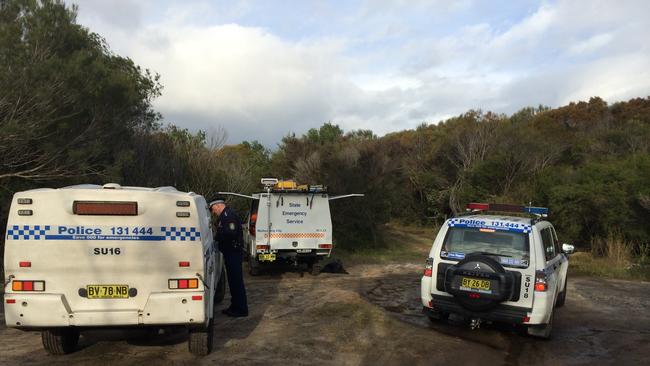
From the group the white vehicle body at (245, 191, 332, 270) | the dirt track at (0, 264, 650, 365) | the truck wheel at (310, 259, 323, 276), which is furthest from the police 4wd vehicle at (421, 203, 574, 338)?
the truck wheel at (310, 259, 323, 276)

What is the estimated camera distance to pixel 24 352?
19.8ft

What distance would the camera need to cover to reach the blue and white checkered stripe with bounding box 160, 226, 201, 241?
5449 mm

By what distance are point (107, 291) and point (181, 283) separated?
2.51ft

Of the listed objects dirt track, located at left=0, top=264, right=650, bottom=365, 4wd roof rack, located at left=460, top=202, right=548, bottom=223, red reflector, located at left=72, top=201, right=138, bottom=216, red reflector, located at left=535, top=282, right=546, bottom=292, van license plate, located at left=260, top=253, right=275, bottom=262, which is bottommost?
dirt track, located at left=0, top=264, right=650, bottom=365

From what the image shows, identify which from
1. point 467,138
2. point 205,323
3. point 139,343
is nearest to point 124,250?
point 205,323

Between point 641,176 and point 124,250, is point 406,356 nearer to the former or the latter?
point 124,250

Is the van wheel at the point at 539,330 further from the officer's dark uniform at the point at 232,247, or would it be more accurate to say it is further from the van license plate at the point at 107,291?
the van license plate at the point at 107,291

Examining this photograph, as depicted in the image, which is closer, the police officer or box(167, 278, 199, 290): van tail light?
box(167, 278, 199, 290): van tail light

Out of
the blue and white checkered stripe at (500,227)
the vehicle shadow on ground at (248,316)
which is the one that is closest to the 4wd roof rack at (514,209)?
the blue and white checkered stripe at (500,227)

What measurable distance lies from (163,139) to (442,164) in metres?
23.8

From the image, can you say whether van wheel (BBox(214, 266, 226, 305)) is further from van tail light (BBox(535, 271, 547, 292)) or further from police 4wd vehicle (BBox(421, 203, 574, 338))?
van tail light (BBox(535, 271, 547, 292))

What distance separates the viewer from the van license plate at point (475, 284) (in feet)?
22.0

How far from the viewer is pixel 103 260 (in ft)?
17.6

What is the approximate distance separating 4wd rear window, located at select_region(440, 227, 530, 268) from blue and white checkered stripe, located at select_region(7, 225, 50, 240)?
5097 mm
